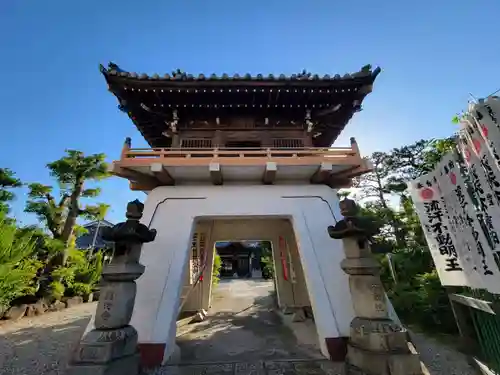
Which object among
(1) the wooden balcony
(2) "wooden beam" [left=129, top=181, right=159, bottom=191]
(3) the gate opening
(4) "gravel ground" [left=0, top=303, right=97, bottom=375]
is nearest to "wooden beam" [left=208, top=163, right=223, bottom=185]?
(1) the wooden balcony

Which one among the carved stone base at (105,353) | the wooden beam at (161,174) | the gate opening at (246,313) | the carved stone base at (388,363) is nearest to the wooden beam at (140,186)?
the wooden beam at (161,174)

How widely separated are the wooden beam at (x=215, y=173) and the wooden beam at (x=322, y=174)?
114 inches

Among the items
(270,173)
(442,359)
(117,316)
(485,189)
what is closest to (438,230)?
(485,189)

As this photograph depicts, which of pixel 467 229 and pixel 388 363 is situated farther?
pixel 467 229

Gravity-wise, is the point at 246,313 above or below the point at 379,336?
below

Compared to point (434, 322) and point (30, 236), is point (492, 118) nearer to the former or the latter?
point (434, 322)

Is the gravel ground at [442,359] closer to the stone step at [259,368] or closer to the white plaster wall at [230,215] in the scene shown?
the white plaster wall at [230,215]

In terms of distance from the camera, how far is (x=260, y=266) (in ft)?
115

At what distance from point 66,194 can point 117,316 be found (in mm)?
12782

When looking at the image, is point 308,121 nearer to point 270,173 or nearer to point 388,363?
point 270,173

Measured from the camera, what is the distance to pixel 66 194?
45.2 ft

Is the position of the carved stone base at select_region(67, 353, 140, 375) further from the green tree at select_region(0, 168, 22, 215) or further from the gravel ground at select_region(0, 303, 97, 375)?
the green tree at select_region(0, 168, 22, 215)

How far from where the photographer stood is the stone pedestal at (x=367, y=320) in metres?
4.07

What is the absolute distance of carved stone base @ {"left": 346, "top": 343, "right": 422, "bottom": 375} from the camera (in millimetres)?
4008
